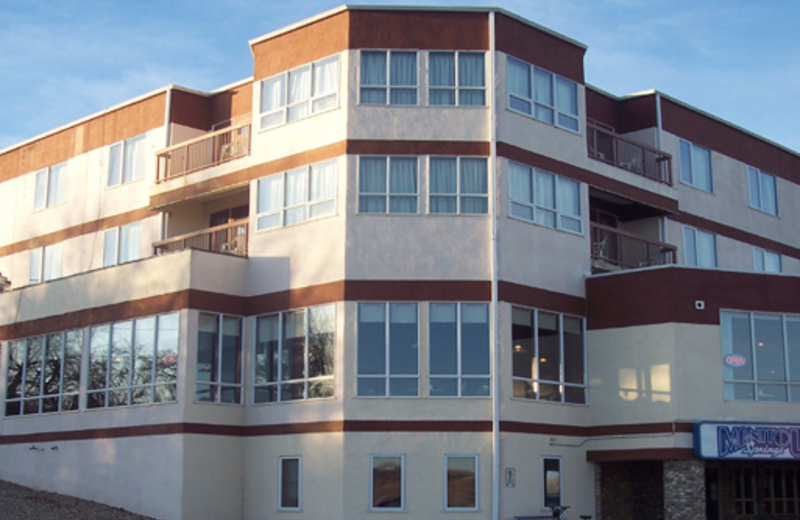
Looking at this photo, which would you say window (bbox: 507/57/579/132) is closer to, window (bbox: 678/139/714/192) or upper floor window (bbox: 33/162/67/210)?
window (bbox: 678/139/714/192)

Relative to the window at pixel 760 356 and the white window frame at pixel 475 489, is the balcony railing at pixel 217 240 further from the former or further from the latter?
the window at pixel 760 356

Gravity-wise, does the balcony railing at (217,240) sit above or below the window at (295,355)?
above

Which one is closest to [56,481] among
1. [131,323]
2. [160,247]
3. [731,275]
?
[131,323]

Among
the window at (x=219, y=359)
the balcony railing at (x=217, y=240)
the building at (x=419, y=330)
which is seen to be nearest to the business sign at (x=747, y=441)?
the building at (x=419, y=330)

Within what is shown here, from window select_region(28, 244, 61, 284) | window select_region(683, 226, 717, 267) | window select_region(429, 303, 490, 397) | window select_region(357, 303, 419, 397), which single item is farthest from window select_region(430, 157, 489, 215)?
window select_region(28, 244, 61, 284)

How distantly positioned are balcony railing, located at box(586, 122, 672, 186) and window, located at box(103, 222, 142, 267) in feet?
47.3

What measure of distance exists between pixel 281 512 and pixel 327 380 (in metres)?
3.51

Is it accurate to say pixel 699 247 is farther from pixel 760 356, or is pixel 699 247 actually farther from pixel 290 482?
pixel 290 482

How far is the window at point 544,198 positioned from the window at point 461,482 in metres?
6.42

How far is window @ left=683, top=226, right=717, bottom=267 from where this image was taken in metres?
33.2

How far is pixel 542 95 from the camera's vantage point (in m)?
28.5

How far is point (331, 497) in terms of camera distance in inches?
990

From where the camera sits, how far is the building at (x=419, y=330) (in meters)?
25.6

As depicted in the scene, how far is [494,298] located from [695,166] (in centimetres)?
1157
